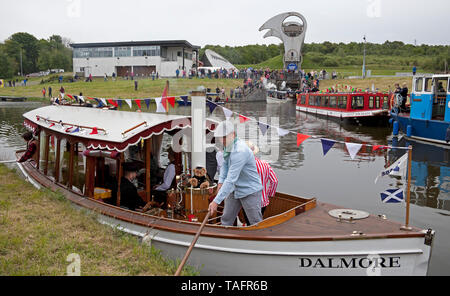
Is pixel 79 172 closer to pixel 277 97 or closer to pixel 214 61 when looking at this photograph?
pixel 277 97

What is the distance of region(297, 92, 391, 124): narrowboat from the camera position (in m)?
29.1

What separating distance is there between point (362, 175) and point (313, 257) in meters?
9.92

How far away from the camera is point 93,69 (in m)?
65.5

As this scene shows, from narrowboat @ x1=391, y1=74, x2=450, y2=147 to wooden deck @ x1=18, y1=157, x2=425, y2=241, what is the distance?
15.3 meters

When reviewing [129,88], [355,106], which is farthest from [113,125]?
[129,88]

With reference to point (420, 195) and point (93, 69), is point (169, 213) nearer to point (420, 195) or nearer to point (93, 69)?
point (420, 195)

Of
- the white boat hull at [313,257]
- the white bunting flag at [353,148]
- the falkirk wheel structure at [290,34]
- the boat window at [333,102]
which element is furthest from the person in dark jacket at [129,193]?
the falkirk wheel structure at [290,34]

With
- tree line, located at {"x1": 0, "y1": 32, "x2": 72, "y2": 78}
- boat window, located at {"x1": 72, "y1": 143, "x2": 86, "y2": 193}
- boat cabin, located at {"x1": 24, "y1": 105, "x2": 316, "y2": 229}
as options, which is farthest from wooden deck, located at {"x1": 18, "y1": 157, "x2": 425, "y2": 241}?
tree line, located at {"x1": 0, "y1": 32, "x2": 72, "y2": 78}

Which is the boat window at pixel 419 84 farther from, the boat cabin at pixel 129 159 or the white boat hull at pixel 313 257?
the white boat hull at pixel 313 257

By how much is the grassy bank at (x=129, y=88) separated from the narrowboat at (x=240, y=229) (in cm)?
3784

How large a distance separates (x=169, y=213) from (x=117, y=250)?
5.27 ft

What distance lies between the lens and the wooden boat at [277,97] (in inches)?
1890

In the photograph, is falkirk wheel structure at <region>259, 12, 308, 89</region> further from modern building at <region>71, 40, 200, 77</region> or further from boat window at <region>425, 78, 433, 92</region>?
boat window at <region>425, 78, 433, 92</region>

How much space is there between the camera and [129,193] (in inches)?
301
